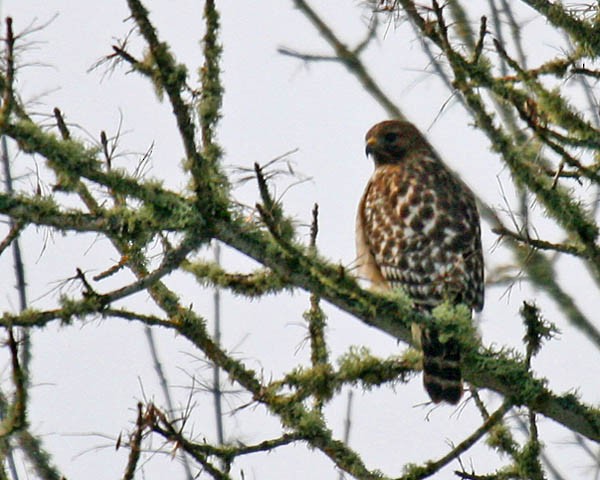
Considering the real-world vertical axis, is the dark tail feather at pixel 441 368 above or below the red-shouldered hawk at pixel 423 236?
below

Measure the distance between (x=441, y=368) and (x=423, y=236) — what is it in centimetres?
143

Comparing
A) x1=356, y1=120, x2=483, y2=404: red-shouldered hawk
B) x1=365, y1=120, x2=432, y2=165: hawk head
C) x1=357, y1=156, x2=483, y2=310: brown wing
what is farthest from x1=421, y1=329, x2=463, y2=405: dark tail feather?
x1=365, y1=120, x2=432, y2=165: hawk head

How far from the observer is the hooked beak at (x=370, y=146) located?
6918mm

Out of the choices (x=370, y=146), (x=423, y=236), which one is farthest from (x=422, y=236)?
(x=370, y=146)

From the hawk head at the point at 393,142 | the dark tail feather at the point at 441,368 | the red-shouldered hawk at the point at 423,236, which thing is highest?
the hawk head at the point at 393,142

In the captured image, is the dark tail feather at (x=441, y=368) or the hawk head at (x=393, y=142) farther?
the hawk head at (x=393, y=142)

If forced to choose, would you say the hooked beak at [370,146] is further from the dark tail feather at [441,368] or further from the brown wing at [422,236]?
the dark tail feather at [441,368]

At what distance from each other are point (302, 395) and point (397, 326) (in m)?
0.40

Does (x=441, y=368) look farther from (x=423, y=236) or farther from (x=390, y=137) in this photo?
(x=390, y=137)

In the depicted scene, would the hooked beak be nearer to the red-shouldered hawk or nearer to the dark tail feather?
the red-shouldered hawk

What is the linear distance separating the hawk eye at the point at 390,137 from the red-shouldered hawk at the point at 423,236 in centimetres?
16

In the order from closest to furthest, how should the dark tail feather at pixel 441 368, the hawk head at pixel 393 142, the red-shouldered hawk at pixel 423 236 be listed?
the dark tail feather at pixel 441 368 → the red-shouldered hawk at pixel 423 236 → the hawk head at pixel 393 142

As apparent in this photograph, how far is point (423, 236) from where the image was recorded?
19.0 feet

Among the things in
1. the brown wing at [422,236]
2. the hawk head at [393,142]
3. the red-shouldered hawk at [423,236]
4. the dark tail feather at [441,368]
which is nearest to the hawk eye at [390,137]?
the hawk head at [393,142]
